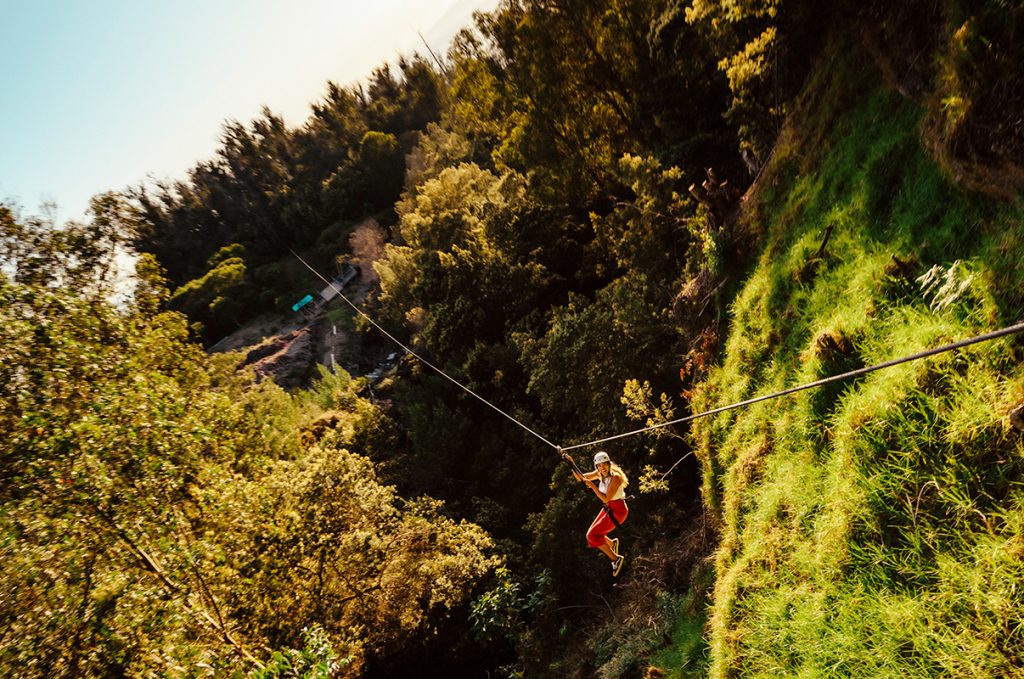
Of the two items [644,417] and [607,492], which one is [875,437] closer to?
[607,492]

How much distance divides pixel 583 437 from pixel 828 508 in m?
11.5

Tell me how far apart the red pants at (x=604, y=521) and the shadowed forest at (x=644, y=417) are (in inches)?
64.5

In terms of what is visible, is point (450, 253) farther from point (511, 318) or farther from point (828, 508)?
point (828, 508)

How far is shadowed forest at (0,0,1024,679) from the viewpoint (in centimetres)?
448

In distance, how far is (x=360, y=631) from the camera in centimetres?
1388

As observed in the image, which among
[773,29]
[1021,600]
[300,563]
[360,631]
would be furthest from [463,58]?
[1021,600]

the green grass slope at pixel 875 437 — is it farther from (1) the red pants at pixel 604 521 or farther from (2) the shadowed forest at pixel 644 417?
(1) the red pants at pixel 604 521

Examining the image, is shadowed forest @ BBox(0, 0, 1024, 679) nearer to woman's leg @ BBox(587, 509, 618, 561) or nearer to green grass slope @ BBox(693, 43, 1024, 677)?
green grass slope @ BBox(693, 43, 1024, 677)

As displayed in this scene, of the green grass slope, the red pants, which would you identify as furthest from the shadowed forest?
the red pants

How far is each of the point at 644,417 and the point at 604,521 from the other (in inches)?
204

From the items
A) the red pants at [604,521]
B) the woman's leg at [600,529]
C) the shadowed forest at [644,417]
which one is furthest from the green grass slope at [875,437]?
the woman's leg at [600,529]

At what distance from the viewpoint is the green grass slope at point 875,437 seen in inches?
151

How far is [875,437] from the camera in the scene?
16.0ft

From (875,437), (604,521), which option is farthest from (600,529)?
(875,437)
